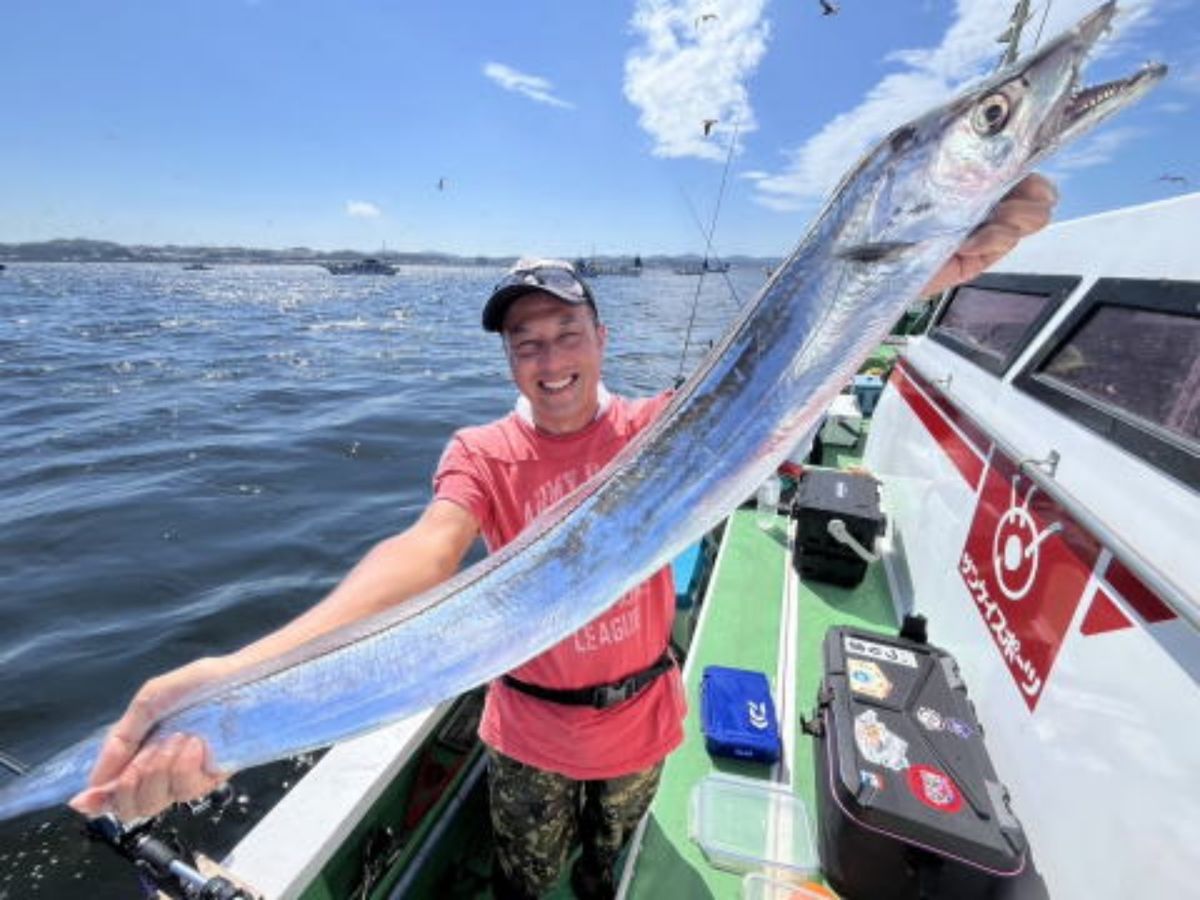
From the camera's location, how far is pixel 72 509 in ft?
26.4

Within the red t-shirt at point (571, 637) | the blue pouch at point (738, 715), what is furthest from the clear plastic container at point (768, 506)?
the red t-shirt at point (571, 637)

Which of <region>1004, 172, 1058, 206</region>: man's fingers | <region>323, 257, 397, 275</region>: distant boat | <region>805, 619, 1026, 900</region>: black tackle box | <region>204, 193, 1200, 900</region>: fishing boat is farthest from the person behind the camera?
<region>323, 257, 397, 275</region>: distant boat

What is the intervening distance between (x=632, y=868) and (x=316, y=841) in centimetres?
134

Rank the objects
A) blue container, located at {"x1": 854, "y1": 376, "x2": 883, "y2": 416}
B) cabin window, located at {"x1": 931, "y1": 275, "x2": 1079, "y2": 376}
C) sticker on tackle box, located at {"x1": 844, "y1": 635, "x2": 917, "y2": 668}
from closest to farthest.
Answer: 1. sticker on tackle box, located at {"x1": 844, "y1": 635, "x2": 917, "y2": 668}
2. cabin window, located at {"x1": 931, "y1": 275, "x2": 1079, "y2": 376}
3. blue container, located at {"x1": 854, "y1": 376, "x2": 883, "y2": 416}

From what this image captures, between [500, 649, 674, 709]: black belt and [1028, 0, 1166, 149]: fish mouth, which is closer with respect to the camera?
[1028, 0, 1166, 149]: fish mouth

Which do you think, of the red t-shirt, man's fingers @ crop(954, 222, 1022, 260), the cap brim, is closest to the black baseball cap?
the cap brim

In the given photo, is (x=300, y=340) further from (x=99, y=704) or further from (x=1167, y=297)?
(x=1167, y=297)

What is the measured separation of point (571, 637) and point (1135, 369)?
2.57 m

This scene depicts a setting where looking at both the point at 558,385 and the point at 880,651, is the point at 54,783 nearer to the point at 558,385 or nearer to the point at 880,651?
the point at 558,385

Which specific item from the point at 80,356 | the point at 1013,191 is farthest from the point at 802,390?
the point at 80,356

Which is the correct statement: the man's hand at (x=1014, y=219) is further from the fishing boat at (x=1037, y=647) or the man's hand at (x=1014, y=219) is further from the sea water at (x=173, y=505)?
the sea water at (x=173, y=505)

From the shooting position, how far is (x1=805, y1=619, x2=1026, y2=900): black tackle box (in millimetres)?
2057

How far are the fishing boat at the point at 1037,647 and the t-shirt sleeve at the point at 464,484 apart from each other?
1.21m

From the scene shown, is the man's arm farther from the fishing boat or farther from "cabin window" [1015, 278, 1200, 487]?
"cabin window" [1015, 278, 1200, 487]
